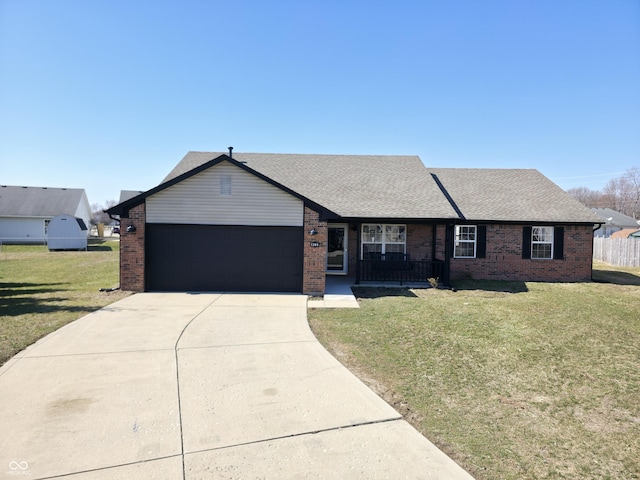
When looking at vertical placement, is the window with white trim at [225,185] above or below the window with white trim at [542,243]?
above

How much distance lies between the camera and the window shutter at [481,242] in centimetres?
1487

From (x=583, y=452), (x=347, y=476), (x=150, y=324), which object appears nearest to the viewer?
(x=347, y=476)

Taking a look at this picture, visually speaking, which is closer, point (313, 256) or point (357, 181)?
point (313, 256)

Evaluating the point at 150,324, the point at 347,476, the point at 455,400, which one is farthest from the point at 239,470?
the point at 150,324

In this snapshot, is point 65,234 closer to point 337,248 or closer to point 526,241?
point 337,248

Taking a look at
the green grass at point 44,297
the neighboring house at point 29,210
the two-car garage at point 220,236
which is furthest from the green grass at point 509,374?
the neighboring house at point 29,210

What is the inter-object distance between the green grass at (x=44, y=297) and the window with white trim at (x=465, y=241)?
39.5 feet

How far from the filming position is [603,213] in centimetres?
5212

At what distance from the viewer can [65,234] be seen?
93.2ft

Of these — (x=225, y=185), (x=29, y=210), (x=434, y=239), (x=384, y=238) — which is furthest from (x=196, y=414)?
(x=29, y=210)

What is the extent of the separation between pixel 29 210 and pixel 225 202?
1384 inches

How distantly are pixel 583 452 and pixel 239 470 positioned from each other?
3.25m

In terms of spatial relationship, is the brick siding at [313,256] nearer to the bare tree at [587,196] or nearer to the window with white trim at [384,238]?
the window with white trim at [384,238]

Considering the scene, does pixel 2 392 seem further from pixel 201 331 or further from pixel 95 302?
pixel 95 302
